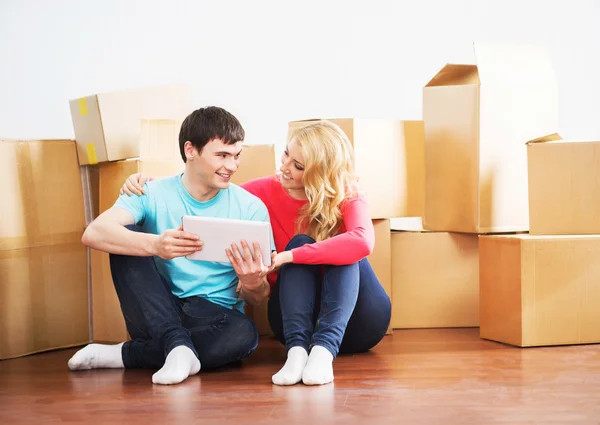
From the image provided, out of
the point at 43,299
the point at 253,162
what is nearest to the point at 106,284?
the point at 43,299

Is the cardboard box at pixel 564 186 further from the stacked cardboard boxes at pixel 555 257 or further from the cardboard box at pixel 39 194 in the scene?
the cardboard box at pixel 39 194

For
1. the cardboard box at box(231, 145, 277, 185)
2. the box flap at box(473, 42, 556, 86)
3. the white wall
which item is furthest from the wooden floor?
the white wall

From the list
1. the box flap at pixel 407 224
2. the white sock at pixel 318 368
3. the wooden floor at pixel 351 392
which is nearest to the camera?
the wooden floor at pixel 351 392

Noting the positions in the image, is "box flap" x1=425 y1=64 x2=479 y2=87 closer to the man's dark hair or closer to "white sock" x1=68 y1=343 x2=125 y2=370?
the man's dark hair

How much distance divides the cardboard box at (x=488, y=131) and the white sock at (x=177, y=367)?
41.2 inches

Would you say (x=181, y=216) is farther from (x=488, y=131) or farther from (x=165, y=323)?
(x=488, y=131)

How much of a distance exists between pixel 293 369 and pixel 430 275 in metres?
0.93

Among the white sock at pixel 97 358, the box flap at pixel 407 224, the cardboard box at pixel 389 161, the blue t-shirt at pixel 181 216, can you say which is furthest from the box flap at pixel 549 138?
the white sock at pixel 97 358

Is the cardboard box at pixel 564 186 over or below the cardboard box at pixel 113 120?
below

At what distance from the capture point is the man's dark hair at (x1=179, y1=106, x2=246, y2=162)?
1907mm

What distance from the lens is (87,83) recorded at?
9.83 ft

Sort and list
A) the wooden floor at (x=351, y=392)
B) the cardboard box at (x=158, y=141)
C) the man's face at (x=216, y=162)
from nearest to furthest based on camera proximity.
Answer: the wooden floor at (x=351, y=392) < the man's face at (x=216, y=162) < the cardboard box at (x=158, y=141)

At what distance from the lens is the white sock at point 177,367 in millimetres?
1731

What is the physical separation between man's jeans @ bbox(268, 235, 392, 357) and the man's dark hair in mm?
308
